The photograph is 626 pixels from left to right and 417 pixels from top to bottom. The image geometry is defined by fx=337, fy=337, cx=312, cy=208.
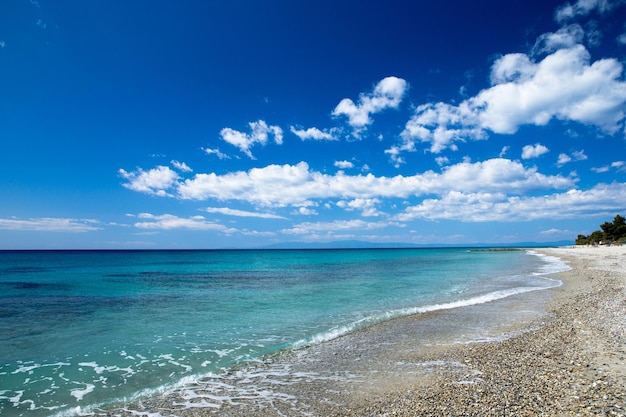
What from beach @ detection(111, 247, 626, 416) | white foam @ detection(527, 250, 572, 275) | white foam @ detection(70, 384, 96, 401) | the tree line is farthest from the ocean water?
the tree line

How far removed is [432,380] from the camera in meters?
8.88

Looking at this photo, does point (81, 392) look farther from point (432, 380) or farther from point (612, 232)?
point (612, 232)

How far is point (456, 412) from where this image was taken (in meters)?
6.76

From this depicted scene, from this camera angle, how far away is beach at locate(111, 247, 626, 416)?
711 centimetres

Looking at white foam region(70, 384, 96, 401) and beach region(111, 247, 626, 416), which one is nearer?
beach region(111, 247, 626, 416)

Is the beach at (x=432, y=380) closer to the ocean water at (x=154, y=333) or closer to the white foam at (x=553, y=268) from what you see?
the ocean water at (x=154, y=333)

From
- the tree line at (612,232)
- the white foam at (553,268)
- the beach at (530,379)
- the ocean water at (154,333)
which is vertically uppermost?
the tree line at (612,232)

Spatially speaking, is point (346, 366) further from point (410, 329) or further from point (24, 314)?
point (24, 314)

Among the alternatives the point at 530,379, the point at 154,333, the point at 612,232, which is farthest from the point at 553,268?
the point at 612,232

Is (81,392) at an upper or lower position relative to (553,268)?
upper

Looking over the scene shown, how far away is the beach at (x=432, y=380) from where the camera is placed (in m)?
7.11

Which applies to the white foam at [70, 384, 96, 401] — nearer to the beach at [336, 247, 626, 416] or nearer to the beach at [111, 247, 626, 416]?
the beach at [111, 247, 626, 416]

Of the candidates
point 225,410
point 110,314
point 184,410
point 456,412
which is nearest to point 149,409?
point 184,410

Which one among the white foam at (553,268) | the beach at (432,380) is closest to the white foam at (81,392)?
the beach at (432,380)
